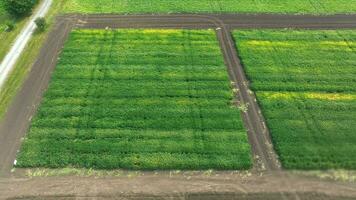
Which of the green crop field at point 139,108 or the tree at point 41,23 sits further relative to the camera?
the tree at point 41,23

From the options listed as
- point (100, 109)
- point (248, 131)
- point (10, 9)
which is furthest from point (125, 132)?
point (10, 9)

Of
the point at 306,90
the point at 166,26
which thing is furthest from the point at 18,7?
the point at 306,90

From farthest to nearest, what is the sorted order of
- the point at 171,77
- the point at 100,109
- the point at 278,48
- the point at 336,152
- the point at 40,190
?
the point at 278,48, the point at 171,77, the point at 100,109, the point at 336,152, the point at 40,190

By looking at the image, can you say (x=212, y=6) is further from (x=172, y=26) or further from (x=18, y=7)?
(x=18, y=7)

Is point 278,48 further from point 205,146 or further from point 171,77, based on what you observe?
point 205,146

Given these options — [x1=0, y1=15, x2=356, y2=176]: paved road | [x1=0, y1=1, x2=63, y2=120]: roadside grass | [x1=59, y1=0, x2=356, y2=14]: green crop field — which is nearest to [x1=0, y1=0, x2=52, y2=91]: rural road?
[x1=0, y1=1, x2=63, y2=120]: roadside grass

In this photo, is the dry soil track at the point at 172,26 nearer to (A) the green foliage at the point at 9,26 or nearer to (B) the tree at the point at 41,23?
(B) the tree at the point at 41,23

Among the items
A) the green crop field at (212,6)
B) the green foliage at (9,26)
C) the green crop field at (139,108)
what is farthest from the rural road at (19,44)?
the green crop field at (139,108)
